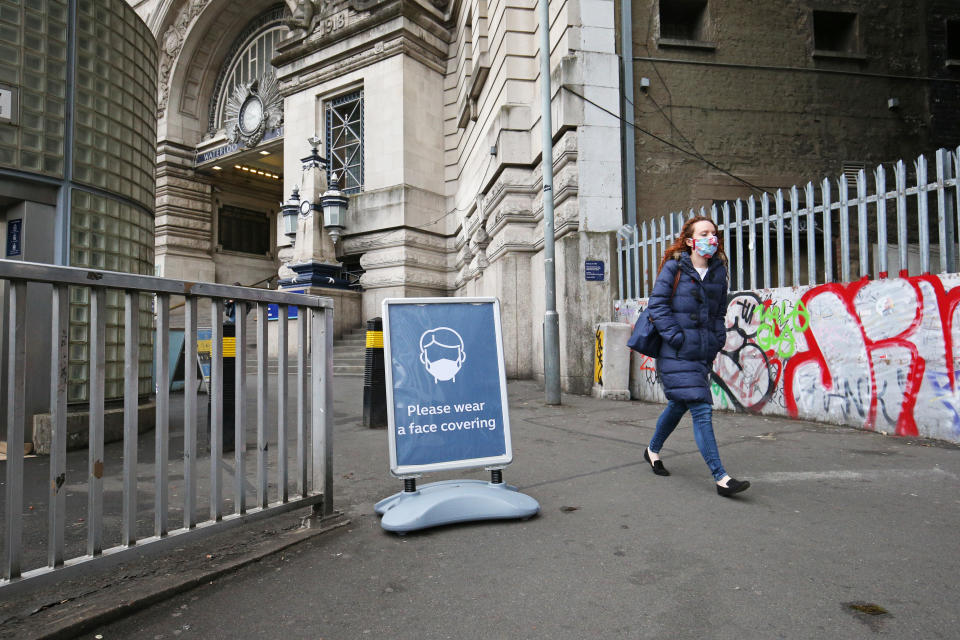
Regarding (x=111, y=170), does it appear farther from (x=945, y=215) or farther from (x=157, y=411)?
(x=945, y=215)

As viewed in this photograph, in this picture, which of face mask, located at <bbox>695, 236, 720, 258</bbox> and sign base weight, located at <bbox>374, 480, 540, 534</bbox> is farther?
face mask, located at <bbox>695, 236, 720, 258</bbox>

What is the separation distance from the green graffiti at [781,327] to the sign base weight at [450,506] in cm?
445

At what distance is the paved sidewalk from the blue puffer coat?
721mm

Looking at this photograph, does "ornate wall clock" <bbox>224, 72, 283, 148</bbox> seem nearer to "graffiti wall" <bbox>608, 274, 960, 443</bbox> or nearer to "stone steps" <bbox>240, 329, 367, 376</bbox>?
"stone steps" <bbox>240, 329, 367, 376</bbox>

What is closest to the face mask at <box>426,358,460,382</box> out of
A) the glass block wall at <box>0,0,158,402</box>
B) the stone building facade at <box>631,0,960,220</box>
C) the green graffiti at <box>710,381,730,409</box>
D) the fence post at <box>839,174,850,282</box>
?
the glass block wall at <box>0,0,158,402</box>

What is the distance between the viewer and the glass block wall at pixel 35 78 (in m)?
4.93

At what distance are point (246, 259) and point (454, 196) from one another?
14873 millimetres

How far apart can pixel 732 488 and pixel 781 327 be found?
369 centimetres

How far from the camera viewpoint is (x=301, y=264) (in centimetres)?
1789

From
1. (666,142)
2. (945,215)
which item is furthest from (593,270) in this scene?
(945,215)

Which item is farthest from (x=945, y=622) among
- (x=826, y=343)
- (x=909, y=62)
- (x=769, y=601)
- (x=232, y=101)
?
(x=232, y=101)

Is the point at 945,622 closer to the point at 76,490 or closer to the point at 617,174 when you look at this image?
the point at 76,490

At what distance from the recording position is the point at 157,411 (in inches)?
94.6

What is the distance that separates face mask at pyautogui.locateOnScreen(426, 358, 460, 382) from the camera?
11.7ft
